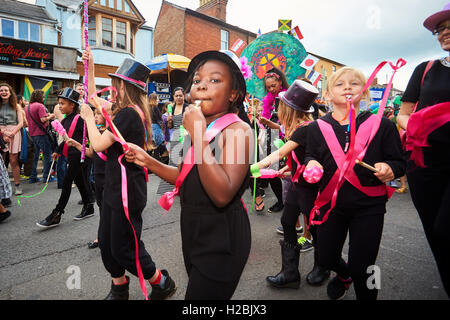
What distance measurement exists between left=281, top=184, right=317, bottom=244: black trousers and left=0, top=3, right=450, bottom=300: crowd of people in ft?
0.03

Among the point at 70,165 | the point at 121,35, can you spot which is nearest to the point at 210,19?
the point at 121,35

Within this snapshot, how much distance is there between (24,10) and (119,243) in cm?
1988

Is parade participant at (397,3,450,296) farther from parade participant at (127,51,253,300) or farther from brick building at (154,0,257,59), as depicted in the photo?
brick building at (154,0,257,59)

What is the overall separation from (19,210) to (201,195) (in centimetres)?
486

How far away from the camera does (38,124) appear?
6.19 m

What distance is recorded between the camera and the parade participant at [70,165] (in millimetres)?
3895

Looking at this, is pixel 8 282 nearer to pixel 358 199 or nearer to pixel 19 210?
pixel 19 210

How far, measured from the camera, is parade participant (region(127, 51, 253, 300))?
3.82ft

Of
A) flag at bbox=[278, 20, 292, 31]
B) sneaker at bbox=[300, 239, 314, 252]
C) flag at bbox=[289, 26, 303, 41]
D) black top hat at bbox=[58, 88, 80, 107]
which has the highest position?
flag at bbox=[278, 20, 292, 31]

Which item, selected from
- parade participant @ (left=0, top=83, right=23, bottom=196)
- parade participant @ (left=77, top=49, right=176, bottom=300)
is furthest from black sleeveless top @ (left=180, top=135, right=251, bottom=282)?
parade participant @ (left=0, top=83, right=23, bottom=196)

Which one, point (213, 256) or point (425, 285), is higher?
point (213, 256)

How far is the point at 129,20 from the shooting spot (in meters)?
18.0
